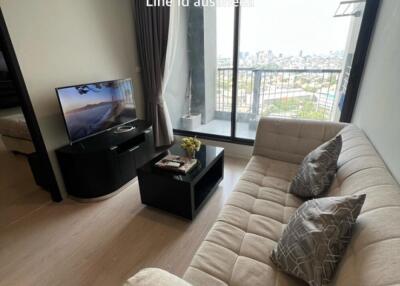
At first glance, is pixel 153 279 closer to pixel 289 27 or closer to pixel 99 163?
pixel 99 163

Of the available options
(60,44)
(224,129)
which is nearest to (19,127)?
(60,44)

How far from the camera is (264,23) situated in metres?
2.69

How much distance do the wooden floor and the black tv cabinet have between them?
0.14m

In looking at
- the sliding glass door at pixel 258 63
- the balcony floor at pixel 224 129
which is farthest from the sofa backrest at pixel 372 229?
the balcony floor at pixel 224 129

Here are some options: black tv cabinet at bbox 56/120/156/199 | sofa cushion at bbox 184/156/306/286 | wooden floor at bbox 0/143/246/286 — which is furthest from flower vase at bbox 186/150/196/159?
black tv cabinet at bbox 56/120/156/199

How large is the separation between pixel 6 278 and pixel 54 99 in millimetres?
1507

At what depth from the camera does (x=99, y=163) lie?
2184mm

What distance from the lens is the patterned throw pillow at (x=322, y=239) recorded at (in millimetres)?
864

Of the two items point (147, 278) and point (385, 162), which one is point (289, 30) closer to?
point (385, 162)

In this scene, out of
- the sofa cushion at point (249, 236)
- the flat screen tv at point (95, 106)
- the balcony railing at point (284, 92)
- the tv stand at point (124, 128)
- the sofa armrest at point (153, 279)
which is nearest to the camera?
the sofa armrest at point (153, 279)

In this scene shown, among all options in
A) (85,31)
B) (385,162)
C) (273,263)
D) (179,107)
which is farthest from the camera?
(179,107)

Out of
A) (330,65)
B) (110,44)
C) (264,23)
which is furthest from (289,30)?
(110,44)

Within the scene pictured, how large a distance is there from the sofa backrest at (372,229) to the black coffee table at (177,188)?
1.04 meters

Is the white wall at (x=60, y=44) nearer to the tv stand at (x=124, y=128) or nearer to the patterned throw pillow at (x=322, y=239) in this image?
the tv stand at (x=124, y=128)
